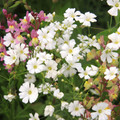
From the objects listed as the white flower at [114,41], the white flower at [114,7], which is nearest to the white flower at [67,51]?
the white flower at [114,41]

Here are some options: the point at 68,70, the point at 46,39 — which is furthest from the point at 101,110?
the point at 46,39

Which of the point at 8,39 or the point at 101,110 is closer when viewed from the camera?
the point at 101,110

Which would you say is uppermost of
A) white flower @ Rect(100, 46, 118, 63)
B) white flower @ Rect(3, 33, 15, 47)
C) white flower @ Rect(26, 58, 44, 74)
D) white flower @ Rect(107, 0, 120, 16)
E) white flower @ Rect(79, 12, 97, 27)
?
white flower @ Rect(107, 0, 120, 16)

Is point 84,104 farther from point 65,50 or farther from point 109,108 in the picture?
point 65,50

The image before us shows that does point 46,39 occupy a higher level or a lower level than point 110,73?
higher

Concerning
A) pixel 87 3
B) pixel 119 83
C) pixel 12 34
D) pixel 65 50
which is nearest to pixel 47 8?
pixel 87 3

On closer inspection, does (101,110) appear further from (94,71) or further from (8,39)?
(8,39)

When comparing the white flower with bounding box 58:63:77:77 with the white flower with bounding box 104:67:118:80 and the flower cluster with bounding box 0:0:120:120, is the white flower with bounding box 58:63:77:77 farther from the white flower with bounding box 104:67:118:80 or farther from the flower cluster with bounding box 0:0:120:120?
the white flower with bounding box 104:67:118:80

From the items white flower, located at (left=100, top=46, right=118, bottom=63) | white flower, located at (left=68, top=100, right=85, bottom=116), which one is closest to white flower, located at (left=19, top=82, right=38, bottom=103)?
white flower, located at (left=68, top=100, right=85, bottom=116)

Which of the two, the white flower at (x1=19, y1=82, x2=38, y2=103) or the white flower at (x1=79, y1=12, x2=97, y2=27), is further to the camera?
the white flower at (x1=79, y1=12, x2=97, y2=27)

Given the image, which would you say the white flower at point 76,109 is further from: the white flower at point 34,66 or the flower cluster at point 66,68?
the white flower at point 34,66

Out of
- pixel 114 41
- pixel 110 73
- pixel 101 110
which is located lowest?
pixel 101 110

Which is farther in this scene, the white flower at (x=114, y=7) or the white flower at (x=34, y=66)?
the white flower at (x=114, y=7)
